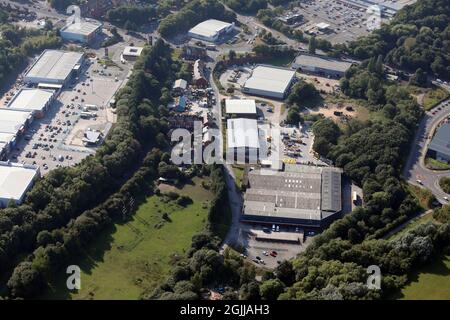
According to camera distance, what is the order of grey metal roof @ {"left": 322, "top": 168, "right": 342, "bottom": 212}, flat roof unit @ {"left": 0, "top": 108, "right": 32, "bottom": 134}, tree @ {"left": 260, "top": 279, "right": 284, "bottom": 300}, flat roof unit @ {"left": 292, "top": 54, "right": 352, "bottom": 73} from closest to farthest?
tree @ {"left": 260, "top": 279, "right": 284, "bottom": 300} → grey metal roof @ {"left": 322, "top": 168, "right": 342, "bottom": 212} → flat roof unit @ {"left": 0, "top": 108, "right": 32, "bottom": 134} → flat roof unit @ {"left": 292, "top": 54, "right": 352, "bottom": 73}

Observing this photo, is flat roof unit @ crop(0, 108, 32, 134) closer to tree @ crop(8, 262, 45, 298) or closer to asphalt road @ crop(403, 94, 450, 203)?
tree @ crop(8, 262, 45, 298)

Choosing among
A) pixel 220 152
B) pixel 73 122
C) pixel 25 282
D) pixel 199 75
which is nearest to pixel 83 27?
pixel 199 75

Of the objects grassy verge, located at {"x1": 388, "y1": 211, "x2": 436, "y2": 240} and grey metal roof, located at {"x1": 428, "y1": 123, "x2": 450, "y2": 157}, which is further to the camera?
grey metal roof, located at {"x1": 428, "y1": 123, "x2": 450, "y2": 157}

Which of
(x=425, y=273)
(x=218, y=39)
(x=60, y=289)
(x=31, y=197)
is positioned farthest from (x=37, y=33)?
(x=425, y=273)

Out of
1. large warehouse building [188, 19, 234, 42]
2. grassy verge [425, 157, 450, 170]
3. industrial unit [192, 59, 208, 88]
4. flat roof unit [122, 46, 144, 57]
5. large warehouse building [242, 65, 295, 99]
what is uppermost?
flat roof unit [122, 46, 144, 57]

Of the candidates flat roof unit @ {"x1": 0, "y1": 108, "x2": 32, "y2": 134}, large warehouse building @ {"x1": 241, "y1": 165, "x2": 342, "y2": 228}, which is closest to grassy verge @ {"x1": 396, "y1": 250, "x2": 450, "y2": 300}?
large warehouse building @ {"x1": 241, "y1": 165, "x2": 342, "y2": 228}

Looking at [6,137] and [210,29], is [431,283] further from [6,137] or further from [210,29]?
[210,29]
